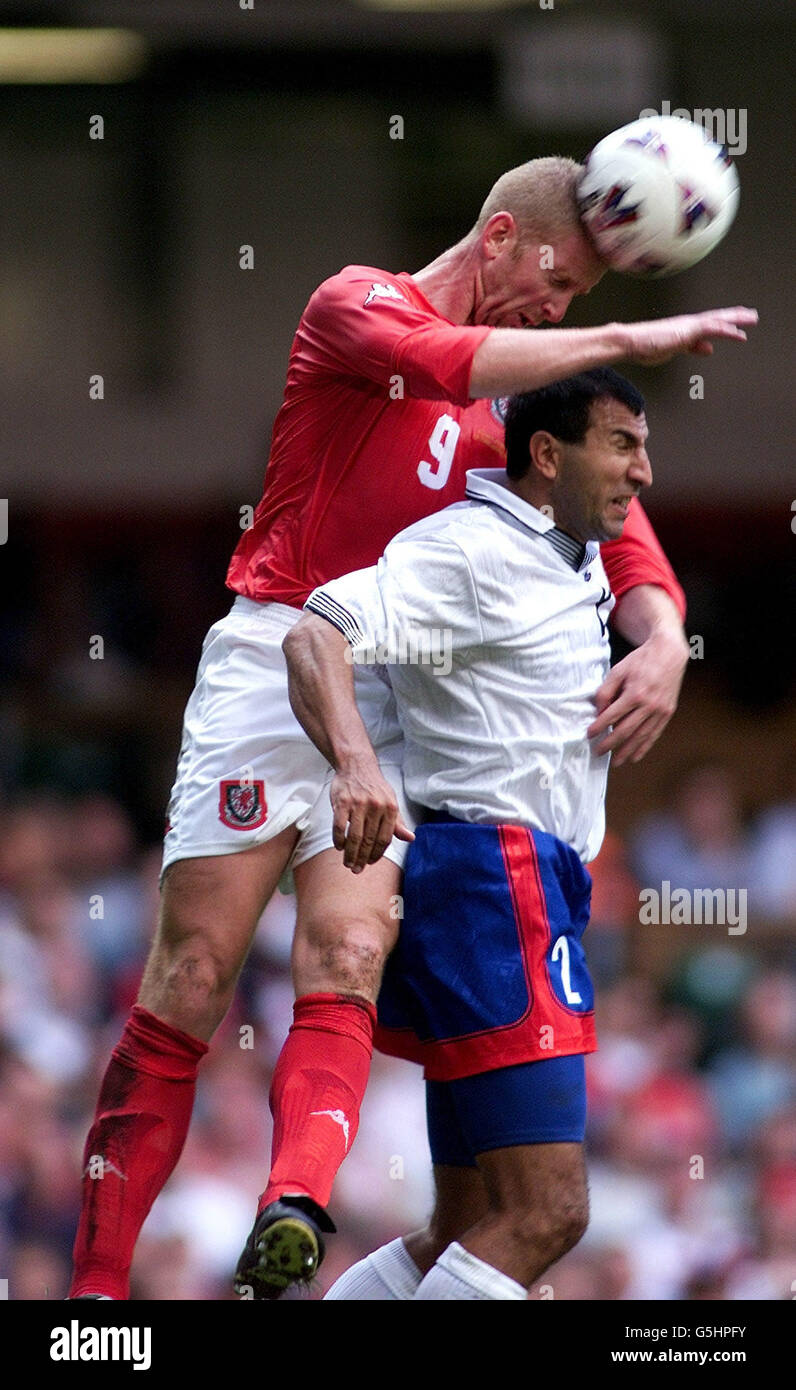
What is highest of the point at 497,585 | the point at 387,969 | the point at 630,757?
the point at 497,585

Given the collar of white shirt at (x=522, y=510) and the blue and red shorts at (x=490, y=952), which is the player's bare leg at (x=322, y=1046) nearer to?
the blue and red shorts at (x=490, y=952)

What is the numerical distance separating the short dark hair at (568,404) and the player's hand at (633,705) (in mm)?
451

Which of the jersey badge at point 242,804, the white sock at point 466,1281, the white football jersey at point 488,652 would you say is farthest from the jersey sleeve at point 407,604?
the white sock at point 466,1281

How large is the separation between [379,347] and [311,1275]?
5.46ft

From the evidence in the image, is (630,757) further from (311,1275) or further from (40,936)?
(40,936)

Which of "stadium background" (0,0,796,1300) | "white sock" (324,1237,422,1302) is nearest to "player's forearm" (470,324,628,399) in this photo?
"white sock" (324,1237,422,1302)

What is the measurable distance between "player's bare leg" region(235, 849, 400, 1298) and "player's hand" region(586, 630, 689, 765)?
496 mm

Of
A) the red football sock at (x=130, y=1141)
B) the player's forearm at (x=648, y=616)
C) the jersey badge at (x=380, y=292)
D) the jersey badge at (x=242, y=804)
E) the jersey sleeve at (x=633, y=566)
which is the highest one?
the jersey badge at (x=380, y=292)

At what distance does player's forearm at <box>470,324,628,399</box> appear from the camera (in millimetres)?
3752

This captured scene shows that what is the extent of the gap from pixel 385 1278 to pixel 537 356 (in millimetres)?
1952

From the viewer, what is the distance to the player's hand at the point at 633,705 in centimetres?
418

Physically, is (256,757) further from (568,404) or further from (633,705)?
(568,404)

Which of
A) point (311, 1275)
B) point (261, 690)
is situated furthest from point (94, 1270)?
point (261, 690)

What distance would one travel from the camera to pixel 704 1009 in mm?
8820
